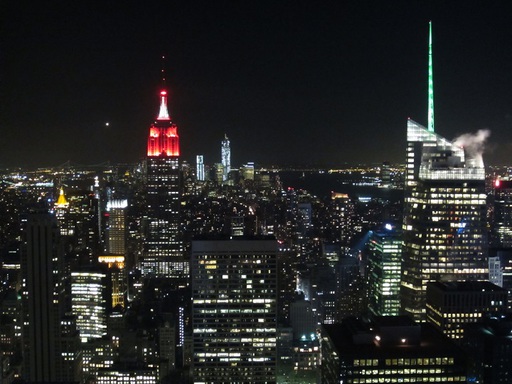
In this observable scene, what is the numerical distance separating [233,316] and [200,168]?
4.91 m

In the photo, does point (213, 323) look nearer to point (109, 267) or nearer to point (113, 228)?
point (109, 267)

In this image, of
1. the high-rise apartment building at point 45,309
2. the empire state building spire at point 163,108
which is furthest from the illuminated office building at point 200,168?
the high-rise apartment building at point 45,309

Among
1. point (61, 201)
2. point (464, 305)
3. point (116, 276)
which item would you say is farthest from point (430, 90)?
point (116, 276)

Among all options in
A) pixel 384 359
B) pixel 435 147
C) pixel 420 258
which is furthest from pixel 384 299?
pixel 384 359

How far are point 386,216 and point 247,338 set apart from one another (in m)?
4.97

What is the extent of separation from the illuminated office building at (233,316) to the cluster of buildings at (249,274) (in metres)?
0.02

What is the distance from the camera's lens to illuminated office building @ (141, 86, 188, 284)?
14500mm

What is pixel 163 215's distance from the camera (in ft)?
54.3

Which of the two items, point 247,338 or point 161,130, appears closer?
point 247,338

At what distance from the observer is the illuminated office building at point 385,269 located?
12555mm

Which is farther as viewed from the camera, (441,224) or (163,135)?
(163,135)

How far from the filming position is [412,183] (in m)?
12.7

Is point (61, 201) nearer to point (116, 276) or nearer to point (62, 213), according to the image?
point (62, 213)

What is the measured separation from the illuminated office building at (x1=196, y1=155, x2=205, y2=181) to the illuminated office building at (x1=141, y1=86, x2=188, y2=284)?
541 mm
